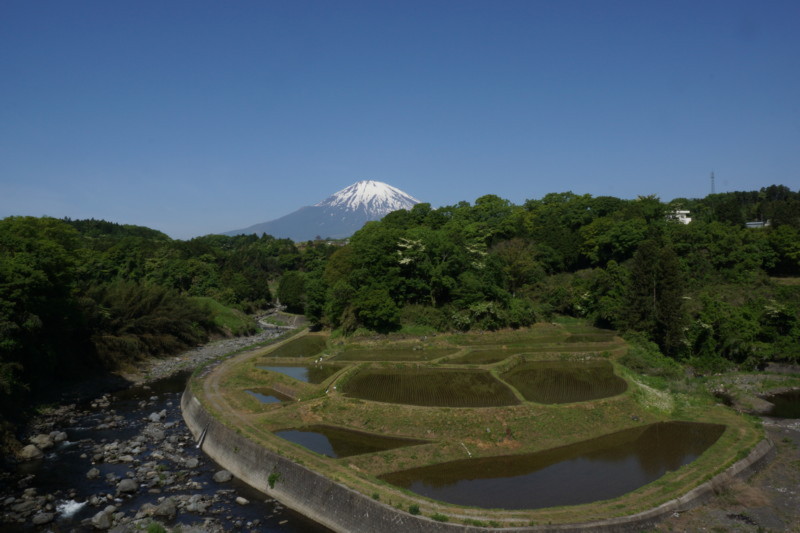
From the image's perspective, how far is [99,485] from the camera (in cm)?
1795

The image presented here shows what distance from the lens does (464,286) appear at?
40.9 meters

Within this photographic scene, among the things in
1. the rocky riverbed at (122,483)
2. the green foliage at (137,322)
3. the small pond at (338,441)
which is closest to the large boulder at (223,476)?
the rocky riverbed at (122,483)

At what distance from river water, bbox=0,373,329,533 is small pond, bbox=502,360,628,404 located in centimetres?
1444

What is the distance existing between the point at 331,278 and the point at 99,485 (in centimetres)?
3160

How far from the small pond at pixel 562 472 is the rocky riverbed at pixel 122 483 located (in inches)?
183

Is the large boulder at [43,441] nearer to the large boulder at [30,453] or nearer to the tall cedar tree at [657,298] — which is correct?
the large boulder at [30,453]

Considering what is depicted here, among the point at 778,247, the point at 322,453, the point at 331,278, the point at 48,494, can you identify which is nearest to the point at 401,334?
the point at 331,278

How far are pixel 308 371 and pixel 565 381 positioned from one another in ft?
51.8

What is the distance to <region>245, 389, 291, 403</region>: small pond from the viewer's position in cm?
2602

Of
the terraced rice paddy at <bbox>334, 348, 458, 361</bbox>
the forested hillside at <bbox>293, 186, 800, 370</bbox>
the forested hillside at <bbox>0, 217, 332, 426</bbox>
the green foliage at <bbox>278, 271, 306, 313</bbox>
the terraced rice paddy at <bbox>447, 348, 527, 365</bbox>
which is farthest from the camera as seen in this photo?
the green foliage at <bbox>278, 271, 306, 313</bbox>

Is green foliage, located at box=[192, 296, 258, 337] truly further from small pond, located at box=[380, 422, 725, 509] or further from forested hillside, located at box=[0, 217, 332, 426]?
small pond, located at box=[380, 422, 725, 509]

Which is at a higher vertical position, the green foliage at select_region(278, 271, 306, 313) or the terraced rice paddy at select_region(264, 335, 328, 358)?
the green foliage at select_region(278, 271, 306, 313)

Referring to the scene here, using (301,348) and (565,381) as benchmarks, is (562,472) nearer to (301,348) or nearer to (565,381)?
(565,381)

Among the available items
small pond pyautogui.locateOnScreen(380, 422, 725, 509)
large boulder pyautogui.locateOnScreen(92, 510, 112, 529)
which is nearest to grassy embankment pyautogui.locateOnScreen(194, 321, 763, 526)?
small pond pyautogui.locateOnScreen(380, 422, 725, 509)
